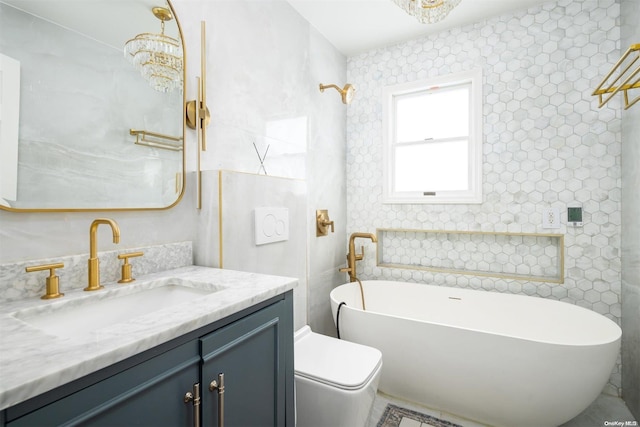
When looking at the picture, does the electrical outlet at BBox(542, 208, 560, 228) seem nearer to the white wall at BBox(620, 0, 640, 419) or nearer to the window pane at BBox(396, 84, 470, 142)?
the white wall at BBox(620, 0, 640, 419)

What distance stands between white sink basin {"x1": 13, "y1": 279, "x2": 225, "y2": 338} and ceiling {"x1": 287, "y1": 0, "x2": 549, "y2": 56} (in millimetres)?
2002

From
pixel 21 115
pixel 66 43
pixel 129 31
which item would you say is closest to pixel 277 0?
pixel 129 31

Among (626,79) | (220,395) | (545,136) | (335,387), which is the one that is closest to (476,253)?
(545,136)

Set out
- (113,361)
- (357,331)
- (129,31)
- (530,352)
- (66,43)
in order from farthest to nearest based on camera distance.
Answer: (357,331) < (530,352) < (129,31) < (66,43) < (113,361)

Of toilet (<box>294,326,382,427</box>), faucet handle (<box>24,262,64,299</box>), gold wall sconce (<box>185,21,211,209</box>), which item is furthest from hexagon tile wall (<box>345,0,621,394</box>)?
faucet handle (<box>24,262,64,299</box>)

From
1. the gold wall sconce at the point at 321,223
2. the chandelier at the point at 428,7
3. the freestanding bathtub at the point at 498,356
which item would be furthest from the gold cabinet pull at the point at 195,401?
→ the chandelier at the point at 428,7

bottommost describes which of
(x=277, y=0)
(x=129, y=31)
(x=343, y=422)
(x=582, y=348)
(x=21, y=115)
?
(x=343, y=422)

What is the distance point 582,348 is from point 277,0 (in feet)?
8.34

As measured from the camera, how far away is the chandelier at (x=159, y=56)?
1.22 m

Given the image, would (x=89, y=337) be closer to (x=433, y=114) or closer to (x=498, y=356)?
(x=498, y=356)

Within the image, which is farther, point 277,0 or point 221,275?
point 277,0

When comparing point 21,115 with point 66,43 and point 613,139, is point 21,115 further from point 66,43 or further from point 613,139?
point 613,139

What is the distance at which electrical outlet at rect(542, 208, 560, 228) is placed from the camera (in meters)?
2.13

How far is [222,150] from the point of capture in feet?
5.19
